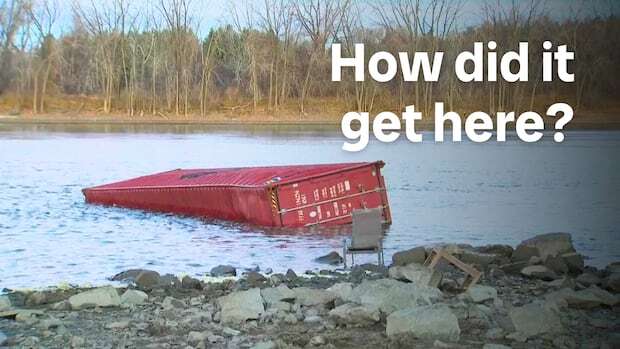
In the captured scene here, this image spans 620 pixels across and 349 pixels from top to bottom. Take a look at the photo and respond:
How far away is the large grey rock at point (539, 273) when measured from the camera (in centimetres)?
1070

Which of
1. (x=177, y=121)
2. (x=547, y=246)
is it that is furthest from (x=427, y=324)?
(x=177, y=121)

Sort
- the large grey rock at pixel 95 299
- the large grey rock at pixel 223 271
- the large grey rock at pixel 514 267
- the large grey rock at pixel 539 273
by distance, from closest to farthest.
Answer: the large grey rock at pixel 95 299 → the large grey rock at pixel 539 273 → the large grey rock at pixel 514 267 → the large grey rock at pixel 223 271

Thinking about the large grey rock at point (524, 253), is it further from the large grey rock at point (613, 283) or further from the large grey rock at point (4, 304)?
the large grey rock at point (4, 304)

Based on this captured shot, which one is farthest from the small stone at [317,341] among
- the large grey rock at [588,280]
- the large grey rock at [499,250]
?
the large grey rock at [499,250]

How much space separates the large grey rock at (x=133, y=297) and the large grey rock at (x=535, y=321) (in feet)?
12.1

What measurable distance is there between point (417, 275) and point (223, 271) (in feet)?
9.75

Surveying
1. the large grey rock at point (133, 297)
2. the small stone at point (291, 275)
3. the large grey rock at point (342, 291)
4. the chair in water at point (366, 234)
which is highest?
the chair in water at point (366, 234)

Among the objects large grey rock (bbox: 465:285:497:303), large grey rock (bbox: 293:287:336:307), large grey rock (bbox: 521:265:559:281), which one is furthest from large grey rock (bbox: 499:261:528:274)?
large grey rock (bbox: 293:287:336:307)

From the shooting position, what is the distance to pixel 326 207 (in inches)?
650

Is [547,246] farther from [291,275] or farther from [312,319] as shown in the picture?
[312,319]

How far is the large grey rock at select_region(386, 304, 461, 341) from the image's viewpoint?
23.9ft

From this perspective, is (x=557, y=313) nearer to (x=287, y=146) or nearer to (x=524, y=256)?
(x=524, y=256)

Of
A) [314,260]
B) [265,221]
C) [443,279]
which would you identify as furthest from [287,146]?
[443,279]

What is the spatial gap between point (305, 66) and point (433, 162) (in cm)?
1555
